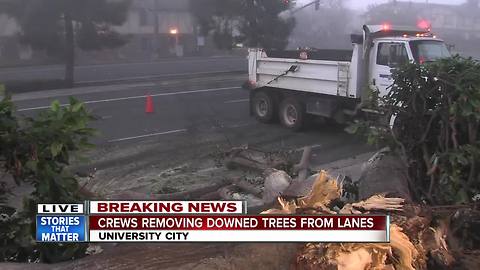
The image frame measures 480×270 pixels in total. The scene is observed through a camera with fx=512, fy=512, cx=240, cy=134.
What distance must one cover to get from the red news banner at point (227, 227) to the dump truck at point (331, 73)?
282 inches

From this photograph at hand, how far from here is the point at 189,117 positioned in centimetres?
1580

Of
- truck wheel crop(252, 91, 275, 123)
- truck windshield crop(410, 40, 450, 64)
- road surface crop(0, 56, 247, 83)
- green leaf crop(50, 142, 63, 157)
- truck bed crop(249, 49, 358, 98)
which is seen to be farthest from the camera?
road surface crop(0, 56, 247, 83)

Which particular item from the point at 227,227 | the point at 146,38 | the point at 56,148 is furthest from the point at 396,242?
the point at 146,38

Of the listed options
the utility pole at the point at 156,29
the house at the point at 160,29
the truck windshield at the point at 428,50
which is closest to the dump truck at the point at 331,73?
the truck windshield at the point at 428,50

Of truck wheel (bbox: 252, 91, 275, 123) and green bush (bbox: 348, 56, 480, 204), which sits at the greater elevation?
green bush (bbox: 348, 56, 480, 204)

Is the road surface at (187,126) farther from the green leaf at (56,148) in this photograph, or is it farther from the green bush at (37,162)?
the green leaf at (56,148)

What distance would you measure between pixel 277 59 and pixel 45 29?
1500cm

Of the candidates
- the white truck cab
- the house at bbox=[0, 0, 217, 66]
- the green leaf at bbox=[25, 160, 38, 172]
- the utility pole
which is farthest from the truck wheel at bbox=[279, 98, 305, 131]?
the utility pole

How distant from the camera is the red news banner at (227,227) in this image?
135 inches

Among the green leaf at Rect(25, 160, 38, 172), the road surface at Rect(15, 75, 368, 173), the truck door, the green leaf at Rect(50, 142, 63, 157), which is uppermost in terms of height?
the truck door

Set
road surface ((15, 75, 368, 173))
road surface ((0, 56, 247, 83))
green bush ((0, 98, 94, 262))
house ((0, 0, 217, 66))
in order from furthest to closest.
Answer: road surface ((0, 56, 247, 83)) → house ((0, 0, 217, 66)) → road surface ((15, 75, 368, 173)) → green bush ((0, 98, 94, 262))

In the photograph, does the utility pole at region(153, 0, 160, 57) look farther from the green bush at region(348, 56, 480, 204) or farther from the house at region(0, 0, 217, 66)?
the green bush at region(348, 56, 480, 204)

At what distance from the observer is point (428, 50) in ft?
37.6

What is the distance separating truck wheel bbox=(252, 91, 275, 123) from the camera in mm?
14469
